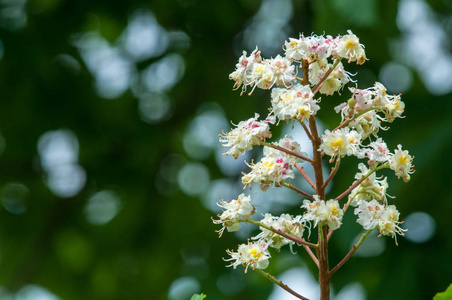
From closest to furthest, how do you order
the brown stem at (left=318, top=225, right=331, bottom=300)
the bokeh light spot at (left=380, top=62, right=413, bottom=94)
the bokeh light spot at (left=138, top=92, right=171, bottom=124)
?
the brown stem at (left=318, top=225, right=331, bottom=300), the bokeh light spot at (left=380, top=62, right=413, bottom=94), the bokeh light spot at (left=138, top=92, right=171, bottom=124)

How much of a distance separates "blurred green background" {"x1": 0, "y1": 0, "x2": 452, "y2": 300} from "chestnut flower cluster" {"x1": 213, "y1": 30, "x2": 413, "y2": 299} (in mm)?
2462

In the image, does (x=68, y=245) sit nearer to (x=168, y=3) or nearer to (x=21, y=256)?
(x=21, y=256)

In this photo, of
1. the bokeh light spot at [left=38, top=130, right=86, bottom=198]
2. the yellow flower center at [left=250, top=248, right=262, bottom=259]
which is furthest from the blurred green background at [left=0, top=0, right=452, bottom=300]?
the yellow flower center at [left=250, top=248, right=262, bottom=259]

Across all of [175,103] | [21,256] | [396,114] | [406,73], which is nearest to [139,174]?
[175,103]

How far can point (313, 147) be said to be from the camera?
1266 mm

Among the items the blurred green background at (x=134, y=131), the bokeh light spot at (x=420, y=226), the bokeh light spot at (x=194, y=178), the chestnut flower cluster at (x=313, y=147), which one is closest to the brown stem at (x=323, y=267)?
the chestnut flower cluster at (x=313, y=147)

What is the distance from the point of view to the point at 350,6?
8.38 ft

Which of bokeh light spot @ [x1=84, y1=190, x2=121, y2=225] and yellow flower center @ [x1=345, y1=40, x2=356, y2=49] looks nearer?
yellow flower center @ [x1=345, y1=40, x2=356, y2=49]

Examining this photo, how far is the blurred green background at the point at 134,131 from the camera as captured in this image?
4.20m

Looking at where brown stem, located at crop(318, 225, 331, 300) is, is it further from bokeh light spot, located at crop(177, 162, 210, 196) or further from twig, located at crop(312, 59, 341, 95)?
bokeh light spot, located at crop(177, 162, 210, 196)

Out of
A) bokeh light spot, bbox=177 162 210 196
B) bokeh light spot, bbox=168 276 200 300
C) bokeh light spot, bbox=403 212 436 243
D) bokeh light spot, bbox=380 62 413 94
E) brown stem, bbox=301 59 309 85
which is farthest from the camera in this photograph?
bokeh light spot, bbox=177 162 210 196

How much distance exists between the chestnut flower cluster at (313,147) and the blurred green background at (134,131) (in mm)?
2462

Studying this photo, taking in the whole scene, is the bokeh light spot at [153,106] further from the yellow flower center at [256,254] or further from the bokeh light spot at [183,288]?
the yellow flower center at [256,254]

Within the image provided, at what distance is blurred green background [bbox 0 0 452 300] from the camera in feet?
13.8
